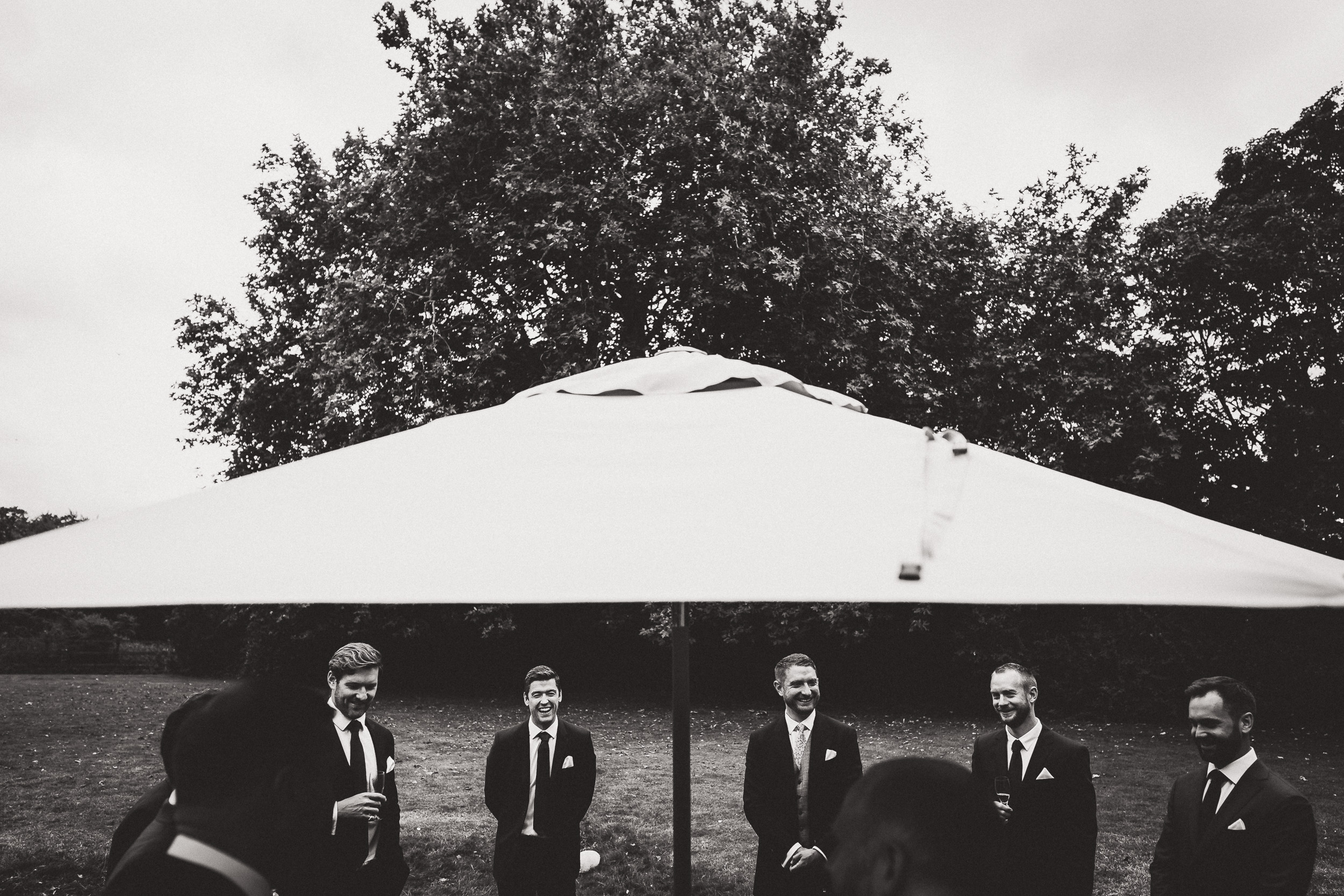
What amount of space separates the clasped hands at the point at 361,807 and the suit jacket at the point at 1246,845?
4.25 m

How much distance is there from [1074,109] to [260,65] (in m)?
15.2

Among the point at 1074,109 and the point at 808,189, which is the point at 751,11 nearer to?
the point at 808,189

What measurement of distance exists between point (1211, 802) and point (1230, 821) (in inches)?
6.5

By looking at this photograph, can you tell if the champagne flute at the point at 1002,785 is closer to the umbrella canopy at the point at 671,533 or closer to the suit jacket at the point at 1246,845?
the suit jacket at the point at 1246,845

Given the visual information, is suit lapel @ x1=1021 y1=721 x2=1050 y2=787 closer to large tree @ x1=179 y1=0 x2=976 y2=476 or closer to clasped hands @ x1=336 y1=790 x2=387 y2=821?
clasped hands @ x1=336 y1=790 x2=387 y2=821

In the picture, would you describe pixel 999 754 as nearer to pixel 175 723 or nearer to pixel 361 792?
pixel 361 792

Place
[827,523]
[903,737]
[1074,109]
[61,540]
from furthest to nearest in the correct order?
[1074,109]
[903,737]
[61,540]
[827,523]

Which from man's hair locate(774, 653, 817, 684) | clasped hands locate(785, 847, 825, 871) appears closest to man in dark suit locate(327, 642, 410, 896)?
clasped hands locate(785, 847, 825, 871)

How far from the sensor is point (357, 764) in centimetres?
484

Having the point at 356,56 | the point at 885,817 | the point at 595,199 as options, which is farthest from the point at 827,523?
the point at 356,56

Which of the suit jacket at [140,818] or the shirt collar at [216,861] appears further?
the suit jacket at [140,818]

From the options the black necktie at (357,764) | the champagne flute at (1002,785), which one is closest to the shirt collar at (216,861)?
the black necktie at (357,764)

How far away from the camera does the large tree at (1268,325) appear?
1648cm

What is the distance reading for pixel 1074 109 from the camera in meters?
16.9
